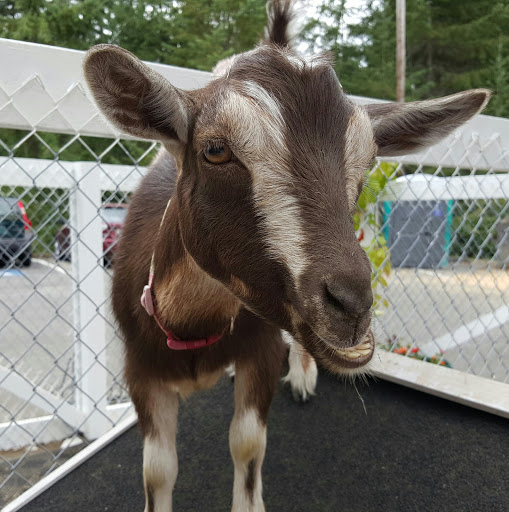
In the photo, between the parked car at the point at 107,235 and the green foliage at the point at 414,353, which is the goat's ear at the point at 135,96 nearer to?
the parked car at the point at 107,235

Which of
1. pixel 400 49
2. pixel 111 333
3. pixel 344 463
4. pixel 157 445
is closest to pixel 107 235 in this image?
pixel 111 333

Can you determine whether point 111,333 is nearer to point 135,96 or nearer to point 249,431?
point 249,431

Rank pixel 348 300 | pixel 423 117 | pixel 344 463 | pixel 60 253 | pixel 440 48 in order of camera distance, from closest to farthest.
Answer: pixel 348 300
pixel 423 117
pixel 344 463
pixel 60 253
pixel 440 48

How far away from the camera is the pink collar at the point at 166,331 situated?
1.79m

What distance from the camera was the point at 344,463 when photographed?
239 centimetres

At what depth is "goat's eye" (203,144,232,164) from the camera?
130 cm

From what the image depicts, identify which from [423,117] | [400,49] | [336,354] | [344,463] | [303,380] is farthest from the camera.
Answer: [400,49]

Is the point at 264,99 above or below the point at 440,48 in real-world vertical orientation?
above

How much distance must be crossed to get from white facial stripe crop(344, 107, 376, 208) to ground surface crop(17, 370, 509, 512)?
1537 mm

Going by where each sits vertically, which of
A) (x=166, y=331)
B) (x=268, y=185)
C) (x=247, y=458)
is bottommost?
(x=247, y=458)

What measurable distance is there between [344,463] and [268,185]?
175 centimetres

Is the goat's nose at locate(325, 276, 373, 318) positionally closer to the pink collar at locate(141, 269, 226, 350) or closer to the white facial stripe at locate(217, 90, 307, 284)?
the white facial stripe at locate(217, 90, 307, 284)

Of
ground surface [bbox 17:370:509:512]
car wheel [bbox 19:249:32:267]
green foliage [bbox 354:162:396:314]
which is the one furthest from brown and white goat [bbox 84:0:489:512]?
car wheel [bbox 19:249:32:267]

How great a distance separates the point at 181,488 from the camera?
92.9 inches
